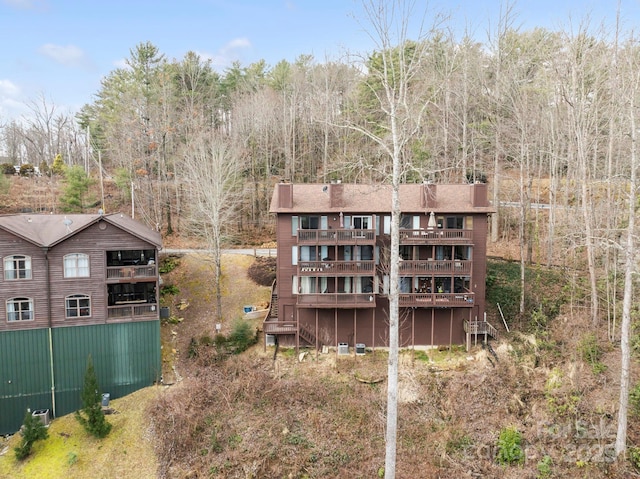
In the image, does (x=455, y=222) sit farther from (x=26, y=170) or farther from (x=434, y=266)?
(x=26, y=170)

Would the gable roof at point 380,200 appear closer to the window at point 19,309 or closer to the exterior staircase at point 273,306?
the exterior staircase at point 273,306

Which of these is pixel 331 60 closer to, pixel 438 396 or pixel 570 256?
pixel 570 256

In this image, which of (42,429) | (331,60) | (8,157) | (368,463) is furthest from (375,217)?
(8,157)

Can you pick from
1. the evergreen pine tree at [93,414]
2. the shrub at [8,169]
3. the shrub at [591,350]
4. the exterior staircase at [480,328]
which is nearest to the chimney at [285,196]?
the exterior staircase at [480,328]

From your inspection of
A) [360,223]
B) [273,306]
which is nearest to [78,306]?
[273,306]

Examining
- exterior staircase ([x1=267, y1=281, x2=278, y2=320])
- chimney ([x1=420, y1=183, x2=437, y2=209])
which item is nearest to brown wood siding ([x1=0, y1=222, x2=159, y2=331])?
exterior staircase ([x1=267, y1=281, x2=278, y2=320])

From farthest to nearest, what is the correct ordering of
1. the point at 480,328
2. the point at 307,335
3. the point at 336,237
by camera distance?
the point at 307,335
the point at 480,328
the point at 336,237
